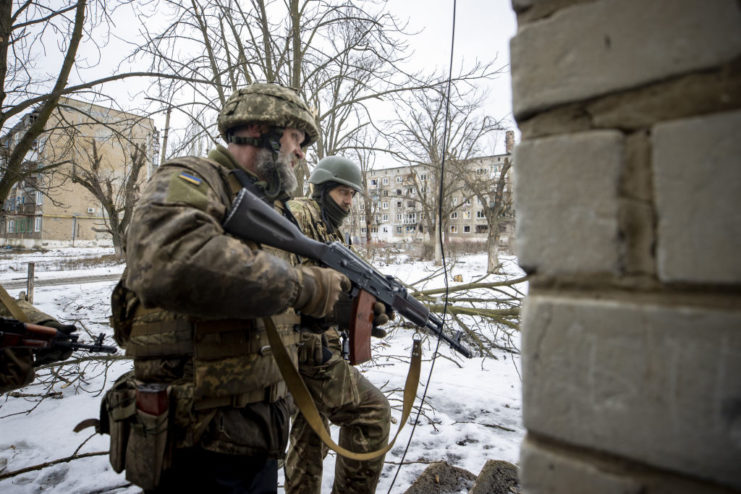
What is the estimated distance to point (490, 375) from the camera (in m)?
4.76

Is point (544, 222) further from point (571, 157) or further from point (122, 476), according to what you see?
point (122, 476)

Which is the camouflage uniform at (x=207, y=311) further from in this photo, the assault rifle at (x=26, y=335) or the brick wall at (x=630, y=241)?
the assault rifle at (x=26, y=335)

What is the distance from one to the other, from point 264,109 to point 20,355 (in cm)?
219

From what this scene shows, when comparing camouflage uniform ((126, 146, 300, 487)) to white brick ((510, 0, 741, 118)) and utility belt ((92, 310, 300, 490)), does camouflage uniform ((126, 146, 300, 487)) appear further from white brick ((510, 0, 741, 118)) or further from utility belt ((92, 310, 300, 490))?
white brick ((510, 0, 741, 118))

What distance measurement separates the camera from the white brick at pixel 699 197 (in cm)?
58

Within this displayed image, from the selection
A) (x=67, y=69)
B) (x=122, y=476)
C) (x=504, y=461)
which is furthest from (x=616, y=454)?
(x=67, y=69)

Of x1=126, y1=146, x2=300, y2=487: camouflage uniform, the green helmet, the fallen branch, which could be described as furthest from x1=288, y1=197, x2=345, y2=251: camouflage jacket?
the fallen branch

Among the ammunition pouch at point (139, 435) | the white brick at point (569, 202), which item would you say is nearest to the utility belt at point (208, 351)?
the ammunition pouch at point (139, 435)

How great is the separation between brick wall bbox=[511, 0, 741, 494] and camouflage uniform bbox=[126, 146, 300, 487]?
3.36ft

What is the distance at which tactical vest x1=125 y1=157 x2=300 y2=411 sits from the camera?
63.7 inches

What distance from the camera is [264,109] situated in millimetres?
2014

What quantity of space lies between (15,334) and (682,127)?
10.6 feet

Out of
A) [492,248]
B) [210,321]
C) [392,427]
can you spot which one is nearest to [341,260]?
[210,321]

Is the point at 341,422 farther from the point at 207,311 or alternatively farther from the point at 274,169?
the point at 274,169
